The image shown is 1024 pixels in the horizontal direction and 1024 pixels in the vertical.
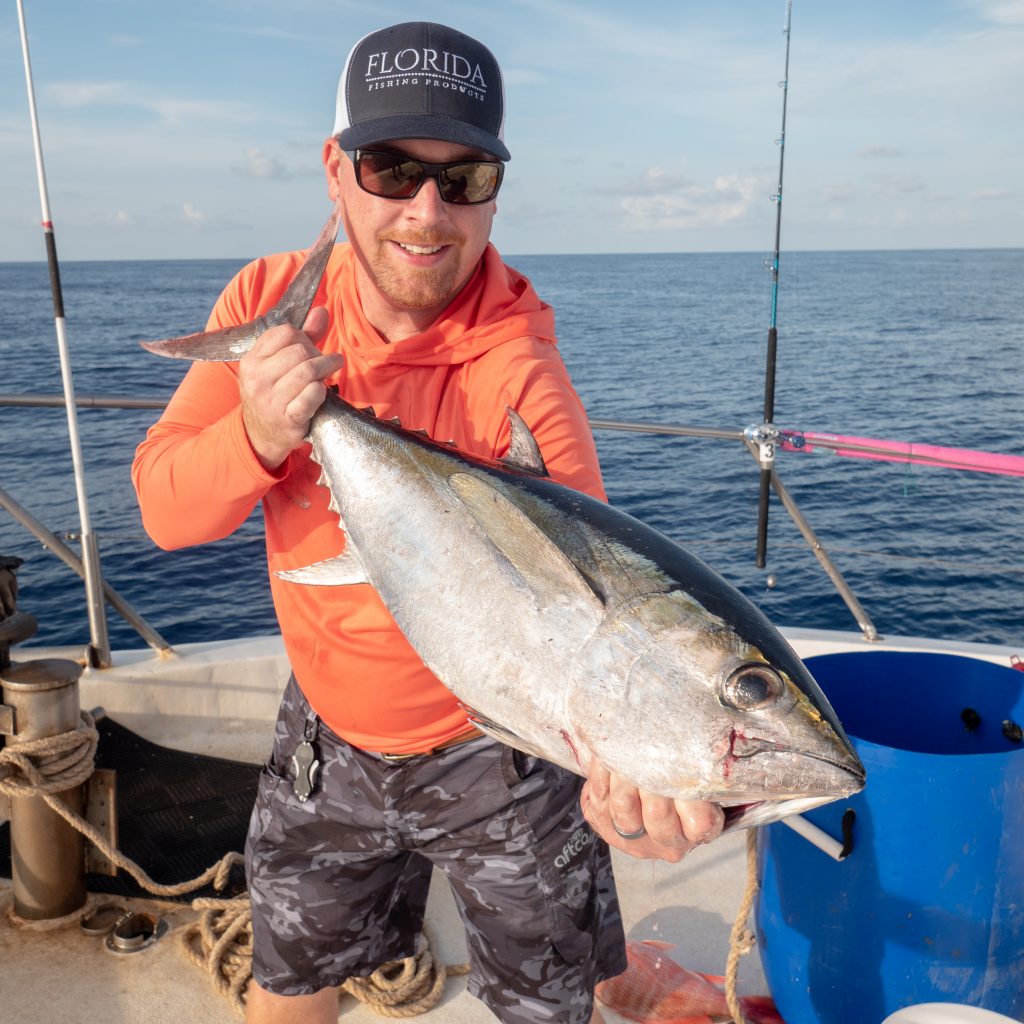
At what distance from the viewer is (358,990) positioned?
262 centimetres

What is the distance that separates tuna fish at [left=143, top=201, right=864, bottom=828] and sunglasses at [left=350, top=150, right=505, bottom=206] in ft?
1.77

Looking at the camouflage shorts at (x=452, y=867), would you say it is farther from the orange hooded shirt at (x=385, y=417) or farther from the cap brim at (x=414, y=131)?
the cap brim at (x=414, y=131)

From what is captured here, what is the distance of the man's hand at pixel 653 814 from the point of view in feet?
4.05

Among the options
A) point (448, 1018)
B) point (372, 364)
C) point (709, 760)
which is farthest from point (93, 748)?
point (709, 760)

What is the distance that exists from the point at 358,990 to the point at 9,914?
45.6 inches

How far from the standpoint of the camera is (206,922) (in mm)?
2807

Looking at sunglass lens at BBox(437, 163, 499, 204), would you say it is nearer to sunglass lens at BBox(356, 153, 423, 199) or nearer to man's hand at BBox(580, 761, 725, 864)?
sunglass lens at BBox(356, 153, 423, 199)

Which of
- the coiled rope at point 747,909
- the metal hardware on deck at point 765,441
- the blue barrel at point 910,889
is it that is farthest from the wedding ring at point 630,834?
the metal hardware on deck at point 765,441

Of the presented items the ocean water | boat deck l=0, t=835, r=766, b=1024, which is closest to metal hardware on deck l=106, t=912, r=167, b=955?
boat deck l=0, t=835, r=766, b=1024

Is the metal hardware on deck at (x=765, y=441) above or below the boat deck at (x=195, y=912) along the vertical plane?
above

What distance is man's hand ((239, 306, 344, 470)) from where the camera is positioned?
1.46 meters

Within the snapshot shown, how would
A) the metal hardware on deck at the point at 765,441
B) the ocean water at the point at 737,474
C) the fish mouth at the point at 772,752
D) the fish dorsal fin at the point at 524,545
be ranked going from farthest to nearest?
the ocean water at the point at 737,474, the metal hardware on deck at the point at 765,441, the fish dorsal fin at the point at 524,545, the fish mouth at the point at 772,752

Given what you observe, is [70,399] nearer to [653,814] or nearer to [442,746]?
[442,746]

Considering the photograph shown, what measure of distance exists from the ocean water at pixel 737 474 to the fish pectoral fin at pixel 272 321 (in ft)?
6.47
